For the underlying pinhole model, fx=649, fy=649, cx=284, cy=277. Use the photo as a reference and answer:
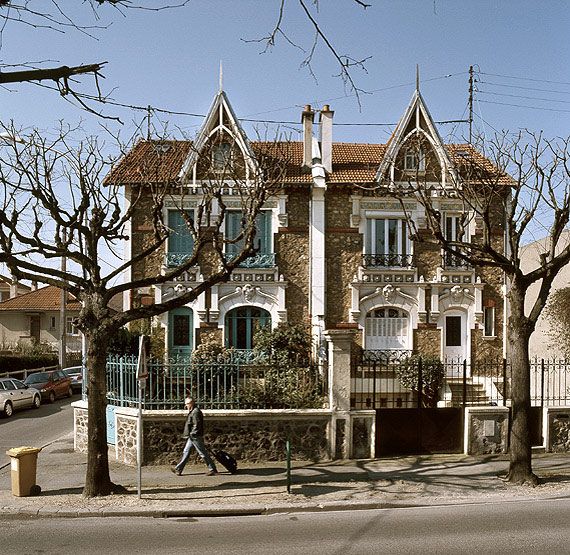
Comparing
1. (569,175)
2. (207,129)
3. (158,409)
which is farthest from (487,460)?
(207,129)

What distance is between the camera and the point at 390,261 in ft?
70.8

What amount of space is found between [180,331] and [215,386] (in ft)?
23.4

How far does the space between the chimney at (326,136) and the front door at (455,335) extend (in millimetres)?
6459

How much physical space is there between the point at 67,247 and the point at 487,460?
9.83 metres

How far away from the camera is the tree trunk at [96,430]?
434 inches

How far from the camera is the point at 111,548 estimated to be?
843cm

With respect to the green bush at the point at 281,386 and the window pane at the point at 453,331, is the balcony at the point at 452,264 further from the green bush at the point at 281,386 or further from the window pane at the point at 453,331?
the green bush at the point at 281,386

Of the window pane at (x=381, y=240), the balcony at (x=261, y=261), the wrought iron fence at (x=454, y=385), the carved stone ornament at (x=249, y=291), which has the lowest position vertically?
the wrought iron fence at (x=454, y=385)

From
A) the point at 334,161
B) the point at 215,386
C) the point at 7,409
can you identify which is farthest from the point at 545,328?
the point at 7,409

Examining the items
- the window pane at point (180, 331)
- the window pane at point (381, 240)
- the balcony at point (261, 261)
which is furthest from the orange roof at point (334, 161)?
the window pane at point (180, 331)

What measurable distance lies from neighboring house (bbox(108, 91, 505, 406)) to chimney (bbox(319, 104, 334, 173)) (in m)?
0.04

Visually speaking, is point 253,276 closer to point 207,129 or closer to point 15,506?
point 207,129

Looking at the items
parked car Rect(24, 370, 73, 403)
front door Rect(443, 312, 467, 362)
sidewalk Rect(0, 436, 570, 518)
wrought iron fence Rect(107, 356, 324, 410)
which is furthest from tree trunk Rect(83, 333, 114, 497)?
parked car Rect(24, 370, 73, 403)

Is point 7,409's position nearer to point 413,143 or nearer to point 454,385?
point 454,385
